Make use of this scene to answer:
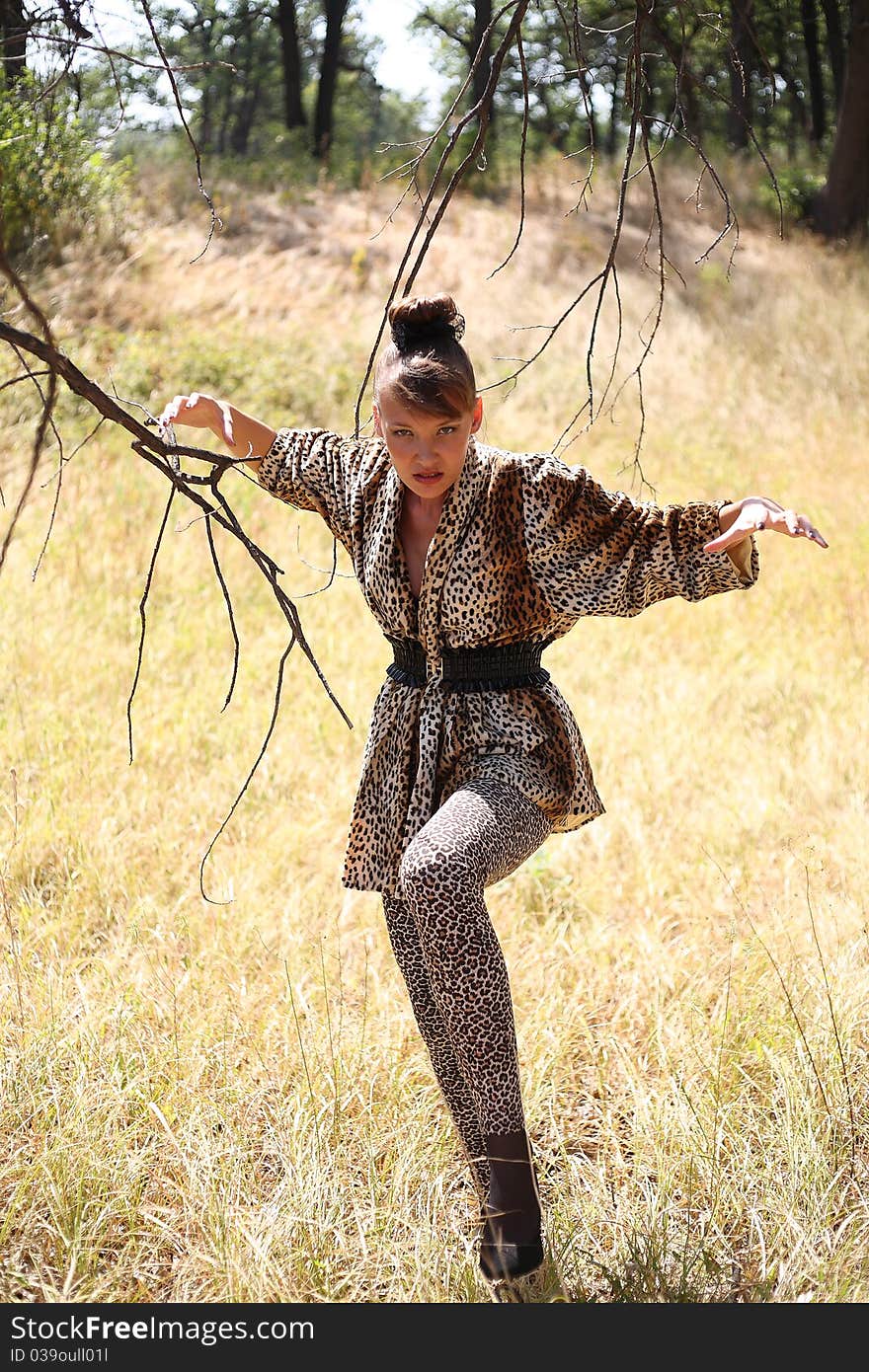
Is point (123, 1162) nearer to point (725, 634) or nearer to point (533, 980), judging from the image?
point (533, 980)

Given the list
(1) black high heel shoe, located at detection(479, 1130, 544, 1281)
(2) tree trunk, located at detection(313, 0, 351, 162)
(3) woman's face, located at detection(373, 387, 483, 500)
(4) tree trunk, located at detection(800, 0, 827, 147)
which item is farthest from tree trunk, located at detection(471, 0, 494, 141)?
(4) tree trunk, located at detection(800, 0, 827, 147)

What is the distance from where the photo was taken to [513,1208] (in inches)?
96.6

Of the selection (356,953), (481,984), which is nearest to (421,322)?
(481,984)

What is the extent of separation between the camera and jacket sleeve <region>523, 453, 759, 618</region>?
270 cm

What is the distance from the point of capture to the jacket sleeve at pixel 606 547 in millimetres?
2701

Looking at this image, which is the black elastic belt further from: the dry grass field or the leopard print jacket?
the dry grass field

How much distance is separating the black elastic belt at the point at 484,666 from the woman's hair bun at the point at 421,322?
644 millimetres

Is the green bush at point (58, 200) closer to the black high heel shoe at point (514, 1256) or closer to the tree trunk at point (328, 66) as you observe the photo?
the tree trunk at point (328, 66)

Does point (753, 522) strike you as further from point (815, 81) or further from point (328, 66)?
point (815, 81)

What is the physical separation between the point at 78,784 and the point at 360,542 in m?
2.73

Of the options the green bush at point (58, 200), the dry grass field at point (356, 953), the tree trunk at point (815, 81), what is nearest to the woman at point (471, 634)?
the dry grass field at point (356, 953)

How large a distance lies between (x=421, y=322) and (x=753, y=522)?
2.52 ft

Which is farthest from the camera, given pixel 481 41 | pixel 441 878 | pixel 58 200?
pixel 58 200
